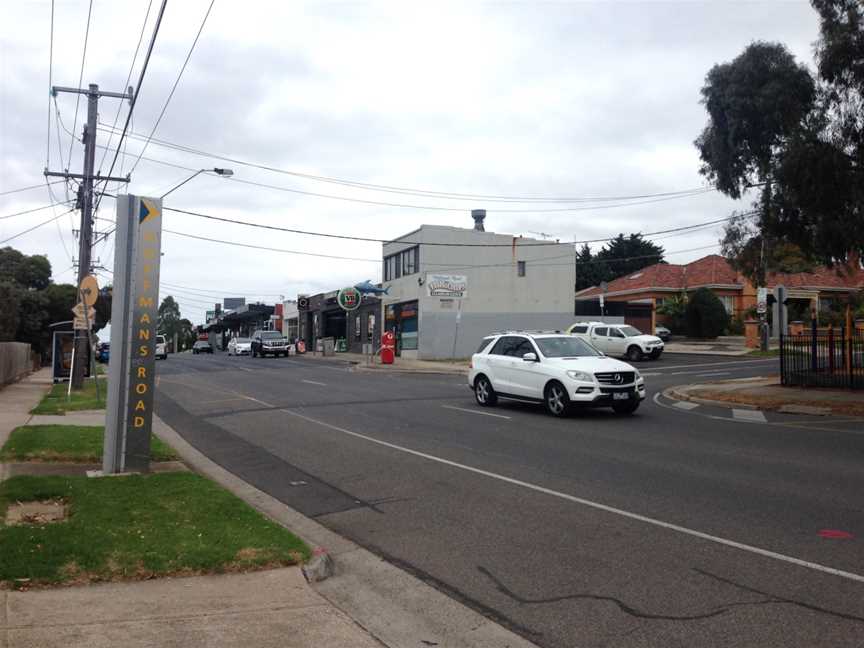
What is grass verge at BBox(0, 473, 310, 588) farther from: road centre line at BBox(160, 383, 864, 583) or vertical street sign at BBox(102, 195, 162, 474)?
road centre line at BBox(160, 383, 864, 583)

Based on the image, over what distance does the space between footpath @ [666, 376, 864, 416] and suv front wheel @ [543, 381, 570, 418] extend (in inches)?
210

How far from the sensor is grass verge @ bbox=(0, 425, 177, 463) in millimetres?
9906

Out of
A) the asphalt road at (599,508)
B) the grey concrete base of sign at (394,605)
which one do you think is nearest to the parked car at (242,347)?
the asphalt road at (599,508)

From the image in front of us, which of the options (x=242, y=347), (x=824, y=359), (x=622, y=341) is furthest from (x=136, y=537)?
(x=242, y=347)

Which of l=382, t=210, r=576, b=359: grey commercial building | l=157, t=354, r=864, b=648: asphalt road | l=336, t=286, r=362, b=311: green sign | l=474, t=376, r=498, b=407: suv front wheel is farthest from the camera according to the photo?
l=336, t=286, r=362, b=311: green sign

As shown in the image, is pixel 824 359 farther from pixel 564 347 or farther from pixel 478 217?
pixel 478 217

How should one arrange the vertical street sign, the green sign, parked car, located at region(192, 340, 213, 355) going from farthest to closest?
parked car, located at region(192, 340, 213, 355), the green sign, the vertical street sign

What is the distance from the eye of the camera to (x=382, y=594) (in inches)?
207

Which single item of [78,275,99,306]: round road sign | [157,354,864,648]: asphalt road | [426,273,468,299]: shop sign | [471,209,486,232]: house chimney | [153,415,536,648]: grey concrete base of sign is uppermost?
[471,209,486,232]: house chimney

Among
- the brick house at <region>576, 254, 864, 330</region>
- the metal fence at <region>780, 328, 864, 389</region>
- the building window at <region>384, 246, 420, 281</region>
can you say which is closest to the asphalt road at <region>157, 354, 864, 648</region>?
the metal fence at <region>780, 328, 864, 389</region>

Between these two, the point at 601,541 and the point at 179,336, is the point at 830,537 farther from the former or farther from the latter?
the point at 179,336

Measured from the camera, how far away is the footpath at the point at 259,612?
169 inches

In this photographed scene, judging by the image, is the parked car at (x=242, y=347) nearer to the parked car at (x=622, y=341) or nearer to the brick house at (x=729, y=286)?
the brick house at (x=729, y=286)

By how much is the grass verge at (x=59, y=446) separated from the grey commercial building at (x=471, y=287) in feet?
91.3
